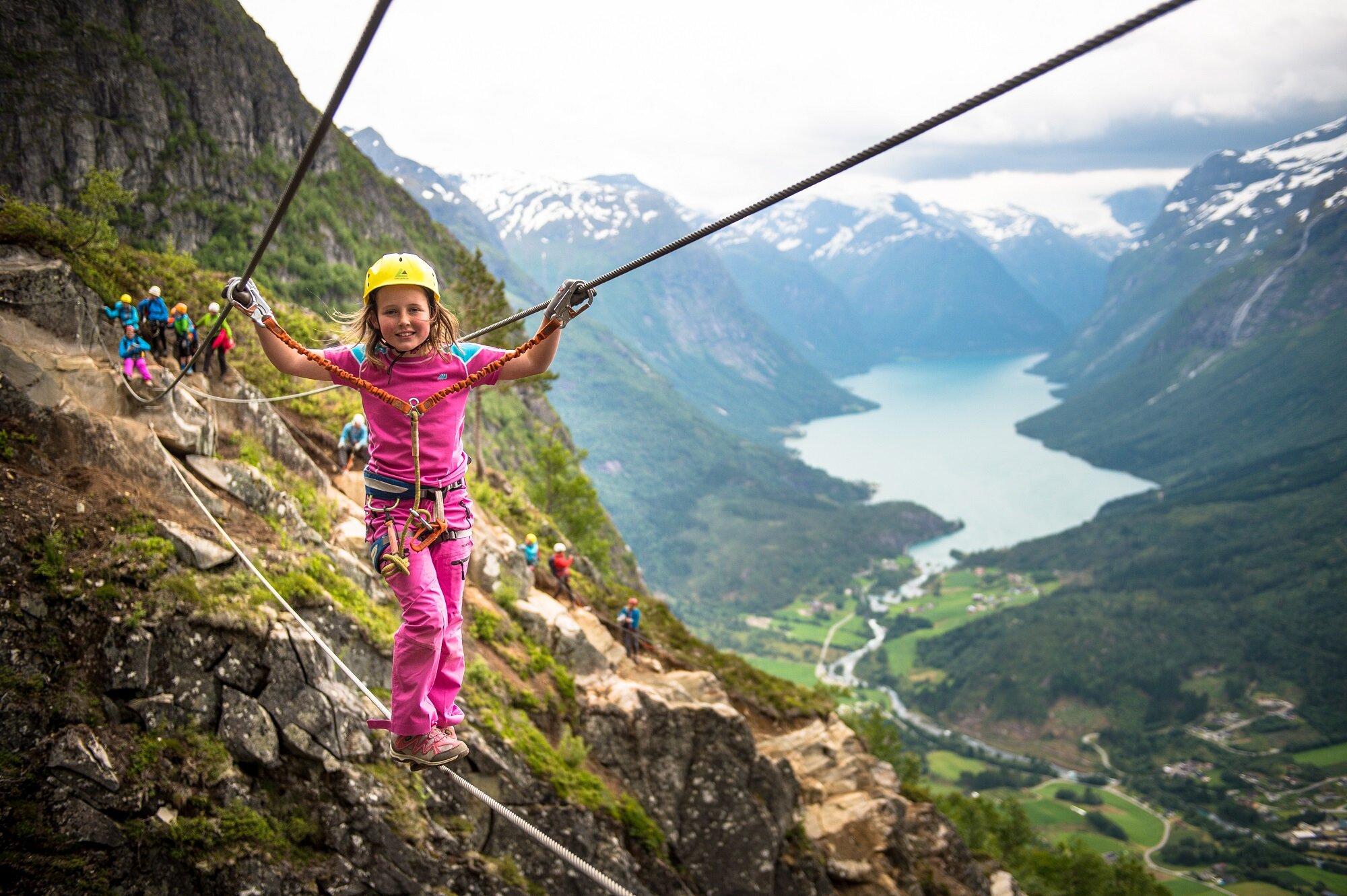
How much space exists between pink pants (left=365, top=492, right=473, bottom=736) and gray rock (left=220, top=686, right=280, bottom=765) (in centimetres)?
500

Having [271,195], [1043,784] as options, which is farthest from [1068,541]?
[271,195]

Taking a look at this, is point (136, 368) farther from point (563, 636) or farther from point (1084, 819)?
point (1084, 819)

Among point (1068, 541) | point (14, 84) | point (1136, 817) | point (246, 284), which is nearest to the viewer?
point (246, 284)

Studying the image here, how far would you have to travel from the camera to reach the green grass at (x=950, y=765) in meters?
119

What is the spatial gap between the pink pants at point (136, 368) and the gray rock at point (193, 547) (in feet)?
9.84

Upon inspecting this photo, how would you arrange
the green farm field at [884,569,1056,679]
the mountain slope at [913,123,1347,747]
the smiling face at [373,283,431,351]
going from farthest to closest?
the green farm field at [884,569,1056,679] → the mountain slope at [913,123,1347,747] → the smiling face at [373,283,431,351]

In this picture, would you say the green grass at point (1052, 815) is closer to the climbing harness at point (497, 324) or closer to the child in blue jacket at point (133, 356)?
the child in blue jacket at point (133, 356)

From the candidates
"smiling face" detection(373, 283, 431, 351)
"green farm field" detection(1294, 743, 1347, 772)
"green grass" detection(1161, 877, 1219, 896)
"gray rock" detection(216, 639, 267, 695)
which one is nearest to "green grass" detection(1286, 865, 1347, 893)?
"green grass" detection(1161, 877, 1219, 896)

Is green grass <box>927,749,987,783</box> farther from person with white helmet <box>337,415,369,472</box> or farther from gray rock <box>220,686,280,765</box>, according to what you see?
gray rock <box>220,686,280,765</box>

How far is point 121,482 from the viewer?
988 cm

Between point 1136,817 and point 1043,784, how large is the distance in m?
12.8

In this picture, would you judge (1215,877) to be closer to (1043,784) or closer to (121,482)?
(1043,784)

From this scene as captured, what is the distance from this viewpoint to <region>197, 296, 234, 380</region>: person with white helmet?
13859mm

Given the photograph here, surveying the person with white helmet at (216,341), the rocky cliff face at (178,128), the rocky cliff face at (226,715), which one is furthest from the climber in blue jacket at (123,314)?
the rocky cliff face at (178,128)
